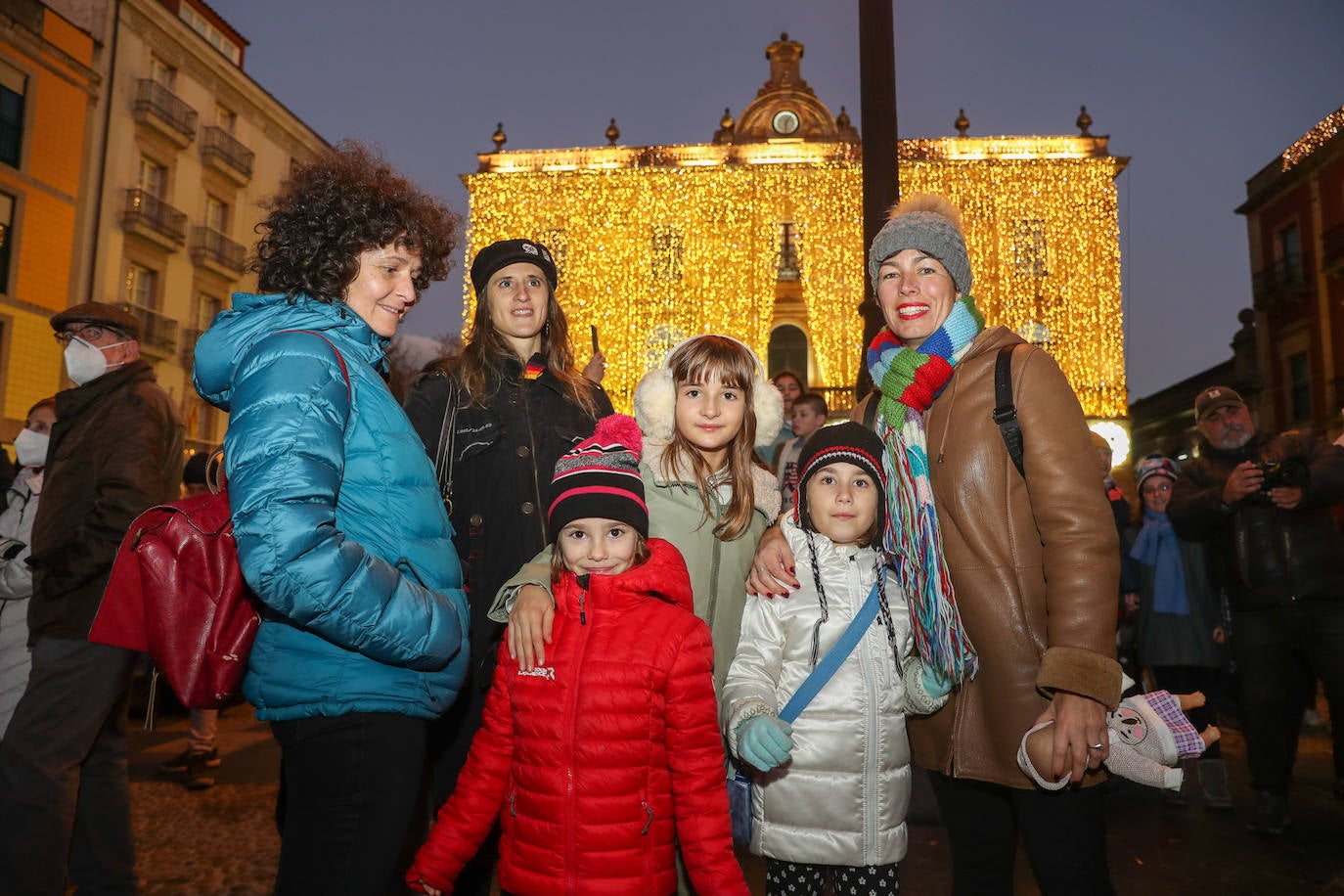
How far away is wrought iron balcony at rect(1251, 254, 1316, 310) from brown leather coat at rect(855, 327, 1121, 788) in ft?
83.6

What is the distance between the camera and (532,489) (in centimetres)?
275

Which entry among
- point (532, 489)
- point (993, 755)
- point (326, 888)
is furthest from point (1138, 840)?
point (326, 888)

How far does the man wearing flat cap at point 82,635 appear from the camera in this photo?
9.59ft

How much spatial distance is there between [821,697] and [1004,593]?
0.64 meters

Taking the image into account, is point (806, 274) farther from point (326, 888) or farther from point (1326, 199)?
point (326, 888)

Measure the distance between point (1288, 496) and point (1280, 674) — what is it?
0.97m

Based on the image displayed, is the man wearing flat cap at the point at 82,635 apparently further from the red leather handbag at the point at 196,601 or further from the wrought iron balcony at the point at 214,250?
the wrought iron balcony at the point at 214,250

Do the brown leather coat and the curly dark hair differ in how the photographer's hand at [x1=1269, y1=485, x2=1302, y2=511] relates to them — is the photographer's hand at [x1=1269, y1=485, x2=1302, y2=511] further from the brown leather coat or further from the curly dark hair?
the curly dark hair

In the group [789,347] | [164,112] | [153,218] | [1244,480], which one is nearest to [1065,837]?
[1244,480]

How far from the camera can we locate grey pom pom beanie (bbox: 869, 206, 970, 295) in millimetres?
2566

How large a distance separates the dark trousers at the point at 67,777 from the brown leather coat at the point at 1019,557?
10.0 feet

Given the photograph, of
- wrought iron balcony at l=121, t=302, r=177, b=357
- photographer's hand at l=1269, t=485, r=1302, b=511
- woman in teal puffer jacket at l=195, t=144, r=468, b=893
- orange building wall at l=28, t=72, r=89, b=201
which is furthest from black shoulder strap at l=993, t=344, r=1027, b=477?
wrought iron balcony at l=121, t=302, r=177, b=357

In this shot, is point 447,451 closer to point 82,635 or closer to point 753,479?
Result: point 753,479

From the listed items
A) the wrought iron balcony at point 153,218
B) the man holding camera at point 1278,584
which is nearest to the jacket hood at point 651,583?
the man holding camera at point 1278,584
